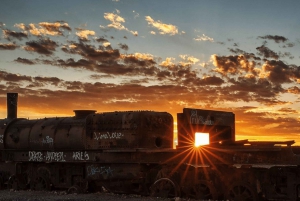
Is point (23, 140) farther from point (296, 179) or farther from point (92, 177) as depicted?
point (296, 179)

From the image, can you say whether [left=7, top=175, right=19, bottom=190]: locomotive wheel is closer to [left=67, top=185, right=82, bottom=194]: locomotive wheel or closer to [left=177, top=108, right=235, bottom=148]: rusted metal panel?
[left=67, top=185, right=82, bottom=194]: locomotive wheel

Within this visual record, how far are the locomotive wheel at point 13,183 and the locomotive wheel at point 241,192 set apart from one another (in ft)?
45.5

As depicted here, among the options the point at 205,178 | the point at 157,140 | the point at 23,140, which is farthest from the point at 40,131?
the point at 205,178

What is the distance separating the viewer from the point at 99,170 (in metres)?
22.0

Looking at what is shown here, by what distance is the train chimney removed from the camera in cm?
2867

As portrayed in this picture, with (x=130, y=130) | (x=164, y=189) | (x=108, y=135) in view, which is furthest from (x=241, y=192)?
(x=108, y=135)

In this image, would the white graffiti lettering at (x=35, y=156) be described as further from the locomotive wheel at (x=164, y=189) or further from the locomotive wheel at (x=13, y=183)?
the locomotive wheel at (x=164, y=189)

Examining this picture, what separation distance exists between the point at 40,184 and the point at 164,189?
28.9 feet

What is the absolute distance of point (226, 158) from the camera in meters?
17.6

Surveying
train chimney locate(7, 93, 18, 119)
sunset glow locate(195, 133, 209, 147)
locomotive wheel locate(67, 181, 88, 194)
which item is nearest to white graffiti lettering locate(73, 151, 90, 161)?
locomotive wheel locate(67, 181, 88, 194)

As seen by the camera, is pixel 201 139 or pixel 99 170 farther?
pixel 99 170

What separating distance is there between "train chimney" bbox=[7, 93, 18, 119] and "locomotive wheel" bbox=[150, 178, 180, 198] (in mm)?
12948

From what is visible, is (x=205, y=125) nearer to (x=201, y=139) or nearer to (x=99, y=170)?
(x=201, y=139)

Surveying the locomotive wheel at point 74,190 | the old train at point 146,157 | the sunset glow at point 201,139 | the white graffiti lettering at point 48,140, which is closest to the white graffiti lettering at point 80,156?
the old train at point 146,157
